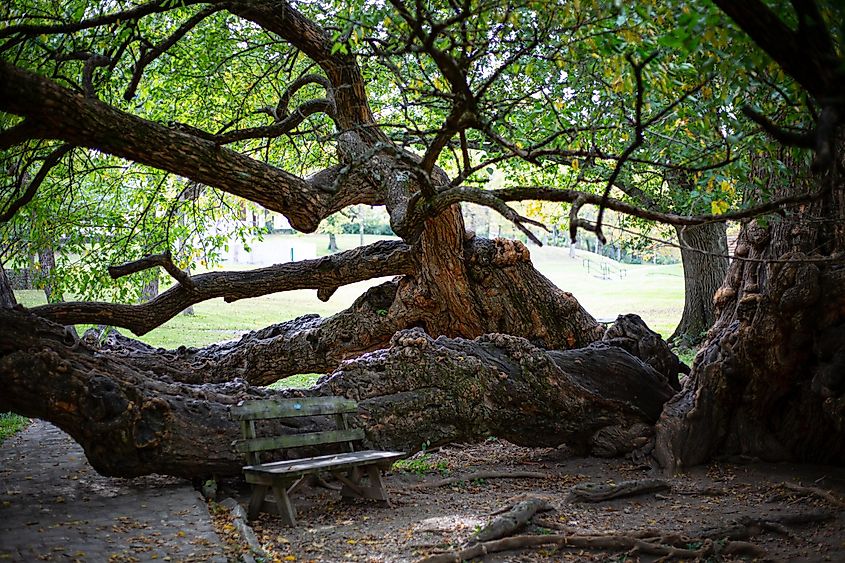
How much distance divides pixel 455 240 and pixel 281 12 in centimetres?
377

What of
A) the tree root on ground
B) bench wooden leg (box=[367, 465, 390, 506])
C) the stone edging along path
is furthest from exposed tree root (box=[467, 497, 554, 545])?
the stone edging along path

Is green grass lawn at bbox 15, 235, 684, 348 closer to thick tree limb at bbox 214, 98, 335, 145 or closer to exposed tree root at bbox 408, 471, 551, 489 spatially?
thick tree limb at bbox 214, 98, 335, 145

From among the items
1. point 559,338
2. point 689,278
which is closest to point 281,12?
point 559,338

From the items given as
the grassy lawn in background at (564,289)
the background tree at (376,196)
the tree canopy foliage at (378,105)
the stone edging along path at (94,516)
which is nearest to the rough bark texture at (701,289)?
the tree canopy foliage at (378,105)

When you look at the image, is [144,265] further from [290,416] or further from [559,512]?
[559,512]

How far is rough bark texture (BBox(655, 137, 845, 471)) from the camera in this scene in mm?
7363

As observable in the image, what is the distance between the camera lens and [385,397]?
326 inches

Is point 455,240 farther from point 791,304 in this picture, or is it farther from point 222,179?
point 791,304

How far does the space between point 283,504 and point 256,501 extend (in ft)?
0.96

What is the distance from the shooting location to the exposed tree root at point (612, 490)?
7168 mm

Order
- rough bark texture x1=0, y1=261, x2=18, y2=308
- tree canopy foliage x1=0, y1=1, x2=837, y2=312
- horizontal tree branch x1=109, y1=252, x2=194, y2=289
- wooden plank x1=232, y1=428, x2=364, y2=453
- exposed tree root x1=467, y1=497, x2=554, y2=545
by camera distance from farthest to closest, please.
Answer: rough bark texture x1=0, y1=261, x2=18, y2=308, horizontal tree branch x1=109, y1=252, x2=194, y2=289, wooden plank x1=232, y1=428, x2=364, y2=453, exposed tree root x1=467, y1=497, x2=554, y2=545, tree canopy foliage x1=0, y1=1, x2=837, y2=312

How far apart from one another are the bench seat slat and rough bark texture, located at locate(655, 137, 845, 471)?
11.0 feet

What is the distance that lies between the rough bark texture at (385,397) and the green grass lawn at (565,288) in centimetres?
1277

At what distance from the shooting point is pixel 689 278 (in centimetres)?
1475
